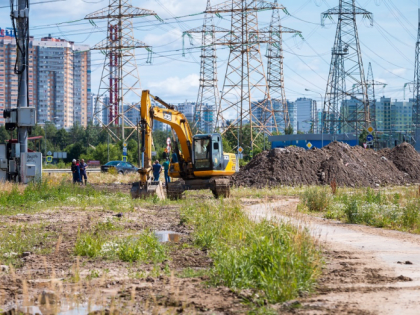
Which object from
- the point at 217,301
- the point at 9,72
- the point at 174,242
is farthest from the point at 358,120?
the point at 9,72

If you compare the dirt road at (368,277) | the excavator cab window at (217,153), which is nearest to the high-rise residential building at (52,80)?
the excavator cab window at (217,153)

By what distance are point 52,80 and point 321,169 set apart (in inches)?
5925

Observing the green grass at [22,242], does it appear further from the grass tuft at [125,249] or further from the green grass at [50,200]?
the green grass at [50,200]

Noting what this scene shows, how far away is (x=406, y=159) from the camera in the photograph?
49.9m

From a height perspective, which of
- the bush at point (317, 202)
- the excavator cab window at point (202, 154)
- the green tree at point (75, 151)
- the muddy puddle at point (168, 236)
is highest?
the green tree at point (75, 151)

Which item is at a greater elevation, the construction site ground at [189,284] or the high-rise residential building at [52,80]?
the high-rise residential building at [52,80]

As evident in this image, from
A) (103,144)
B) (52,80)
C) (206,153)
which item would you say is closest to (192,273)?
(206,153)

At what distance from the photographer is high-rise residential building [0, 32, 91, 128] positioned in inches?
6560

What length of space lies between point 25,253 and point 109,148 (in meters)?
64.7

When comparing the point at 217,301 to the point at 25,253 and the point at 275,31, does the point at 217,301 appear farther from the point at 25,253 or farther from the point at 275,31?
the point at 275,31

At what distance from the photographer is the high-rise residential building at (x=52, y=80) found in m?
167

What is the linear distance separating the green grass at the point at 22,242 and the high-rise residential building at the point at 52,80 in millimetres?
154914

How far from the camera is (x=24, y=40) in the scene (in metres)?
26.9

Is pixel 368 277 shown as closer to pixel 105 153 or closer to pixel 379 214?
pixel 379 214
